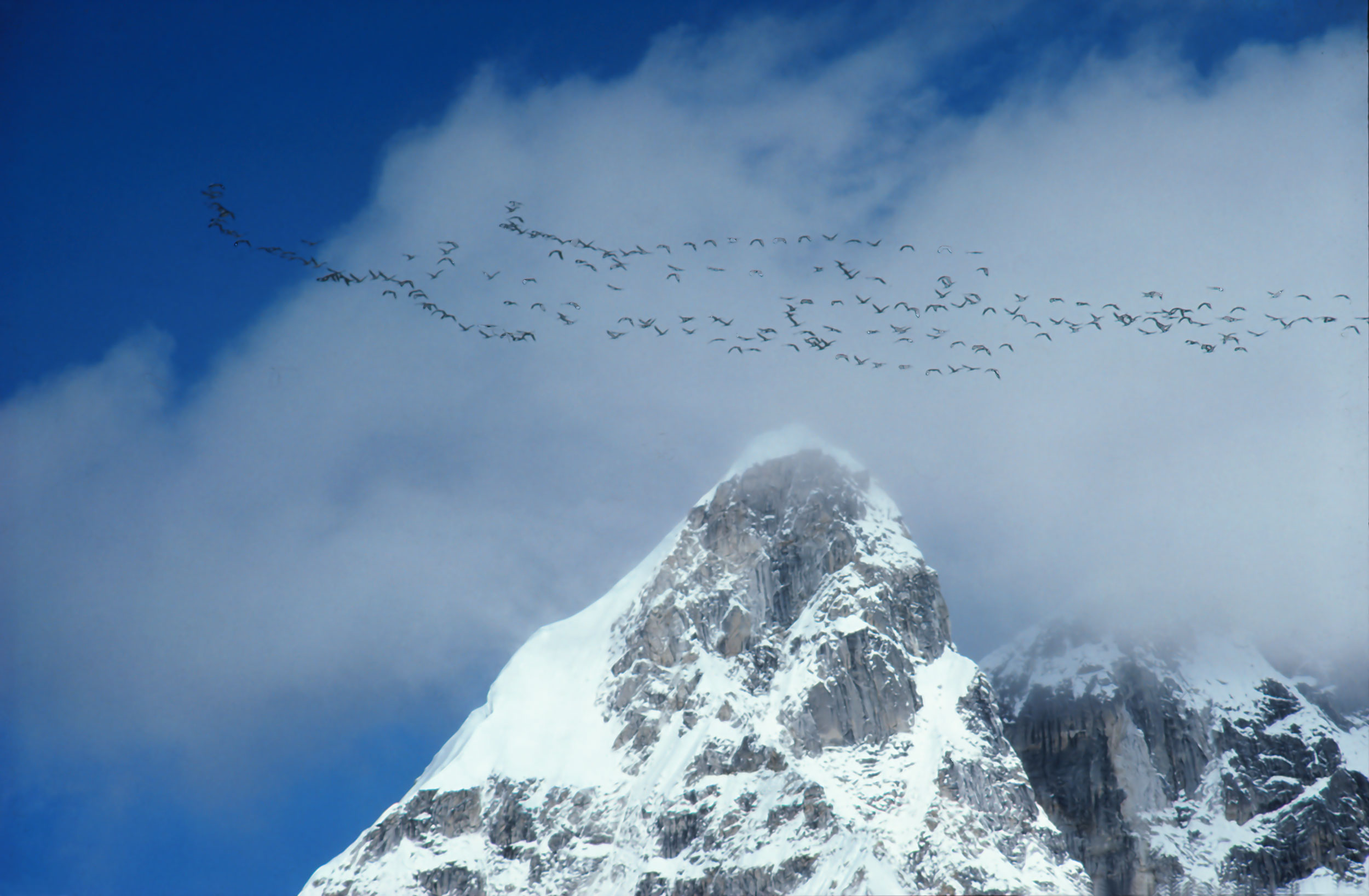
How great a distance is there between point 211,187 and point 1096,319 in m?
60.7

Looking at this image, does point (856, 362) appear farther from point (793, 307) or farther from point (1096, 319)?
point (1096, 319)

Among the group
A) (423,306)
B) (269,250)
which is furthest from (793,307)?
(269,250)

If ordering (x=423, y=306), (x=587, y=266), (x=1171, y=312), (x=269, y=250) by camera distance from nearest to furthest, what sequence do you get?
1. (x=269, y=250)
2. (x=423, y=306)
3. (x=587, y=266)
4. (x=1171, y=312)

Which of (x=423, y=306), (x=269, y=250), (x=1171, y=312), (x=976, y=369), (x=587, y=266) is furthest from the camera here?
(x=976, y=369)

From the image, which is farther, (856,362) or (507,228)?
(856,362)

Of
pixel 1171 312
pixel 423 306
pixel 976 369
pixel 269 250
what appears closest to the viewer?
pixel 269 250

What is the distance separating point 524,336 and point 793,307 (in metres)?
20.2

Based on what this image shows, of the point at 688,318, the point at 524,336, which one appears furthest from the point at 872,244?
the point at 524,336

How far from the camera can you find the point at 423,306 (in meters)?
95.4

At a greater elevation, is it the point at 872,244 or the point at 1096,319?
the point at 872,244

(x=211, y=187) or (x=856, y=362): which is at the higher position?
(x=211, y=187)

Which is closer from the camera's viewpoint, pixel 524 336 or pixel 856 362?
pixel 524 336

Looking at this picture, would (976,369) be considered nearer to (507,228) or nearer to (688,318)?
(688,318)

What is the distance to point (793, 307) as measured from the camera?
110 m
